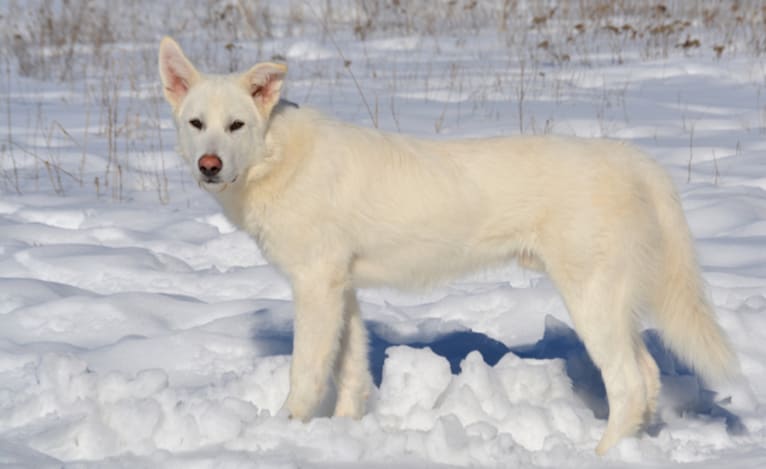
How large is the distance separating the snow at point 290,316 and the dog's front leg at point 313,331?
0.20 metres

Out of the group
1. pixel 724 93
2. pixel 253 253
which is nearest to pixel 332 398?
pixel 253 253

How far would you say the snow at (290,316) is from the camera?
381cm

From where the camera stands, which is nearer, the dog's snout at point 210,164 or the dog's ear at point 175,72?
the dog's snout at point 210,164

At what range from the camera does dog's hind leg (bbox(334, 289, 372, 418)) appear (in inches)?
175

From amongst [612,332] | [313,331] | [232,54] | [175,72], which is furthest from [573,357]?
[232,54]

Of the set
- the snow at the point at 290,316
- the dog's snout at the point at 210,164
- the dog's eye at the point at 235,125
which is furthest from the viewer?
the dog's eye at the point at 235,125

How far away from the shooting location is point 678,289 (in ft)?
13.7

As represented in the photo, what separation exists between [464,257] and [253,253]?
2770 mm

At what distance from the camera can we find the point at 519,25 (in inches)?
596

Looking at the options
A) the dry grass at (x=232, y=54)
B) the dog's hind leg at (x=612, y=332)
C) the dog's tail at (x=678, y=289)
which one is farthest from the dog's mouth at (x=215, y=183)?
the dry grass at (x=232, y=54)

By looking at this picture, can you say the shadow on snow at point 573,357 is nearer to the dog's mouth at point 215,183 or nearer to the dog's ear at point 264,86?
the dog's mouth at point 215,183

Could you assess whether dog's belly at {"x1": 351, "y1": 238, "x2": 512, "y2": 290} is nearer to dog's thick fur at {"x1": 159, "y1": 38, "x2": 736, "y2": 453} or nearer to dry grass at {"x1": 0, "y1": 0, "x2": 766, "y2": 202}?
dog's thick fur at {"x1": 159, "y1": 38, "x2": 736, "y2": 453}

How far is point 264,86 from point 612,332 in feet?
5.43

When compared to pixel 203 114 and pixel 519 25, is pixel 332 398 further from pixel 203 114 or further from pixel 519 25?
pixel 519 25
